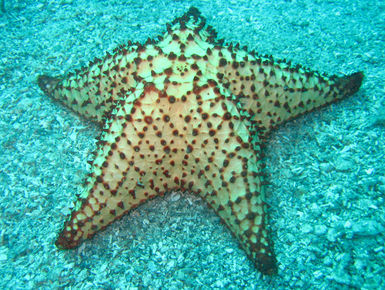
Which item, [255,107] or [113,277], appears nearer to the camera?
[113,277]

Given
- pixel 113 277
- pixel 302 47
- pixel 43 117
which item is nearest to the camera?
pixel 113 277

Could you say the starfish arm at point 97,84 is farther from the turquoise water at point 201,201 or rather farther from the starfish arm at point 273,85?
the starfish arm at point 273,85

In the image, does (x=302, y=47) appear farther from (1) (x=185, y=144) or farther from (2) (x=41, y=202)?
(2) (x=41, y=202)

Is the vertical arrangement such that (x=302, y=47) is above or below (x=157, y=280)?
above

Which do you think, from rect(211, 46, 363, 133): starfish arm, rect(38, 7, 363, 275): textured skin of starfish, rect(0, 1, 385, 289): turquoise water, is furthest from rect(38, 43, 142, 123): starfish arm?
rect(211, 46, 363, 133): starfish arm

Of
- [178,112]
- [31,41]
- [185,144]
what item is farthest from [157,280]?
[31,41]

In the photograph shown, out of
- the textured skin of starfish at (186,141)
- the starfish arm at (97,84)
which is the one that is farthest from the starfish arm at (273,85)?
the starfish arm at (97,84)
